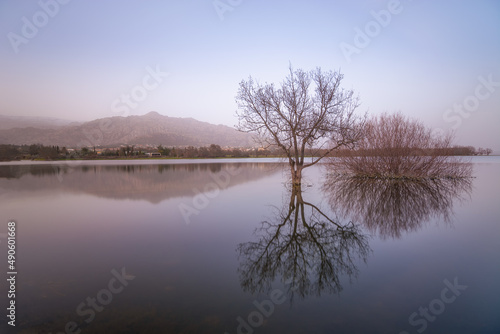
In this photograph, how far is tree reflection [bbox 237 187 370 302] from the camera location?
5043 mm

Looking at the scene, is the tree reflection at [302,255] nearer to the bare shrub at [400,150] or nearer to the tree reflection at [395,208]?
the tree reflection at [395,208]

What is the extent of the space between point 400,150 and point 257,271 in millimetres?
21414

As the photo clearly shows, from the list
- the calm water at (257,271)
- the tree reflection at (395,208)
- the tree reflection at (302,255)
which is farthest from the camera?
the tree reflection at (395,208)

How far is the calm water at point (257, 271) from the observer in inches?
154

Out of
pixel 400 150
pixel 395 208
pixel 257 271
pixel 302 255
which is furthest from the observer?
pixel 400 150

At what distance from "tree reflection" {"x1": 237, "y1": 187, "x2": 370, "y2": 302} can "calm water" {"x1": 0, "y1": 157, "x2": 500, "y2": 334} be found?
3cm

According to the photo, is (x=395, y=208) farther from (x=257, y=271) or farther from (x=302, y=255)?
(x=257, y=271)

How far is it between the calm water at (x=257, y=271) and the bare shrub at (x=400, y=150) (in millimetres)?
11989

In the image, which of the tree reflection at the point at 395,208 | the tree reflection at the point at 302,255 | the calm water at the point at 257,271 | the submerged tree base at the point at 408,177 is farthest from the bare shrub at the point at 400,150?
the tree reflection at the point at 302,255

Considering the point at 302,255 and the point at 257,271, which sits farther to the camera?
the point at 302,255

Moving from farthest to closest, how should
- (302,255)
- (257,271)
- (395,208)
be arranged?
(395,208) < (302,255) < (257,271)

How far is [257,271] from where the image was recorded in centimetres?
554

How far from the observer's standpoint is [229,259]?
20.6ft

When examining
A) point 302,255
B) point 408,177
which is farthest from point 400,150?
point 302,255
